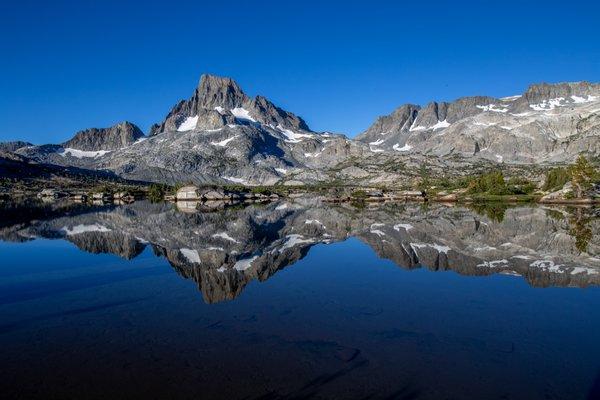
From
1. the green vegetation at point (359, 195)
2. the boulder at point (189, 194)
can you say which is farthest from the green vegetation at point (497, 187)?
the boulder at point (189, 194)

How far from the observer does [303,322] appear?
18562 mm

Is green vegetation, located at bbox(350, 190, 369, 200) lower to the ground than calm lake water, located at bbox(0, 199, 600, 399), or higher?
higher

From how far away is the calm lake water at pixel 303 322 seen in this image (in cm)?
1295

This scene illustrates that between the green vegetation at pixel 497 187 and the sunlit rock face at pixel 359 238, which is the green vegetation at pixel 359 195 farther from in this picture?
the sunlit rock face at pixel 359 238

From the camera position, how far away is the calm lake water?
42.5ft

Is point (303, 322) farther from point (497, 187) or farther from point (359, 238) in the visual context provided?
point (497, 187)

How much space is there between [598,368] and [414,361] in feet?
17.4

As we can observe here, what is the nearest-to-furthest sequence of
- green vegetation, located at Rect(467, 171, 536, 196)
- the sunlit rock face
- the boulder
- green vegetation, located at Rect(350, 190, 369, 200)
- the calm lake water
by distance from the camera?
the calm lake water, the sunlit rock face, green vegetation, located at Rect(467, 171, 536, 196), green vegetation, located at Rect(350, 190, 369, 200), the boulder

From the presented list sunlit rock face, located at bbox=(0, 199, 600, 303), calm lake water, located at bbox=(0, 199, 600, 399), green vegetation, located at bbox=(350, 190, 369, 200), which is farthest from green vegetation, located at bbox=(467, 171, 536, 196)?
calm lake water, located at bbox=(0, 199, 600, 399)

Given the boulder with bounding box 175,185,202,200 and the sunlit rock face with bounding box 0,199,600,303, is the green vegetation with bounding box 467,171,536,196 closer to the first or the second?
the sunlit rock face with bounding box 0,199,600,303

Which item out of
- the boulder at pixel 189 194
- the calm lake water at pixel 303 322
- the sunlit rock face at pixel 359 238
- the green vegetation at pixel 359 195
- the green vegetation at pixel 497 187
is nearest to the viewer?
the calm lake water at pixel 303 322

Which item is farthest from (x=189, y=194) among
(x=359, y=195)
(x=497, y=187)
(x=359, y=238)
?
(x=359, y=238)

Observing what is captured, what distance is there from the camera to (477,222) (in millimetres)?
60688

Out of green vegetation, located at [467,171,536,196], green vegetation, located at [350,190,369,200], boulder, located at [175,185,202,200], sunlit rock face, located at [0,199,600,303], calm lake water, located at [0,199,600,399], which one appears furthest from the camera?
boulder, located at [175,185,202,200]
